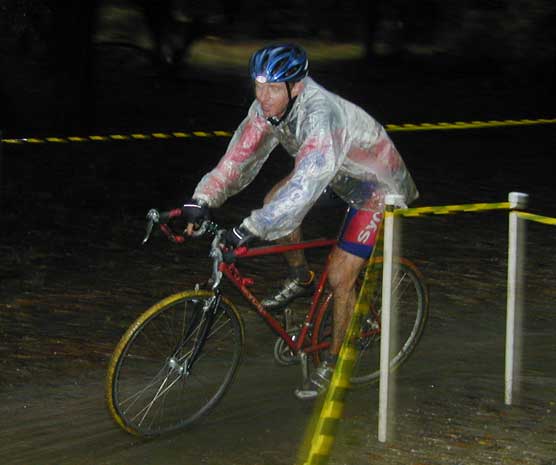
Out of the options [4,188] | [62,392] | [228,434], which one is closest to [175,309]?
[228,434]

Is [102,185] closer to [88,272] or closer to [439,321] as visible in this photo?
[88,272]

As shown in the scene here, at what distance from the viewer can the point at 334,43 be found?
3269cm

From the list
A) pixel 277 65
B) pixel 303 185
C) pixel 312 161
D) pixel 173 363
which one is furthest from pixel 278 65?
pixel 173 363

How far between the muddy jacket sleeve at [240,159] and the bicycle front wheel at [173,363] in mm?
624

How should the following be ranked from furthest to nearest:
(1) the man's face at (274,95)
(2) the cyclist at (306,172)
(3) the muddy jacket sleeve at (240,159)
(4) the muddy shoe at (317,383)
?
→ (4) the muddy shoe at (317,383)
(3) the muddy jacket sleeve at (240,159)
(1) the man's face at (274,95)
(2) the cyclist at (306,172)

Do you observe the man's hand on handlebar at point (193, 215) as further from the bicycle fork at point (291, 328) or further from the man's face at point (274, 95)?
the bicycle fork at point (291, 328)

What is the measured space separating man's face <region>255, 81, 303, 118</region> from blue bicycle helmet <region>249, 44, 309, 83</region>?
0.04 metres

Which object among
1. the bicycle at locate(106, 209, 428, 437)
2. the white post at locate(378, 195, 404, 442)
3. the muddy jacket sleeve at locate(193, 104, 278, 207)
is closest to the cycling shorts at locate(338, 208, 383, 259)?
the bicycle at locate(106, 209, 428, 437)

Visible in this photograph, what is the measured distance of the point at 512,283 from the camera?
20.8 feet

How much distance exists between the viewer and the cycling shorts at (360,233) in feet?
21.6

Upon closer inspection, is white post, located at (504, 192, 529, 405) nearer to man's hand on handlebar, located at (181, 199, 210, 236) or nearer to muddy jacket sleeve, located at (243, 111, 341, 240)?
muddy jacket sleeve, located at (243, 111, 341, 240)

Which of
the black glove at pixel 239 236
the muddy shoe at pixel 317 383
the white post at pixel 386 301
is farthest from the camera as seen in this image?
the muddy shoe at pixel 317 383

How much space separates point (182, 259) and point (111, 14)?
22826mm

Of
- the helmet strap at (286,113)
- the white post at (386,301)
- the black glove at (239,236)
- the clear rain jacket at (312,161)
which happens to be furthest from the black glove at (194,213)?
the white post at (386,301)
